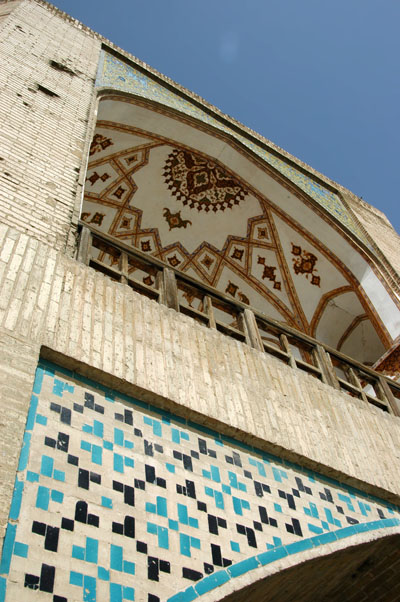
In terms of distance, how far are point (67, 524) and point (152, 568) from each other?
194 millimetres

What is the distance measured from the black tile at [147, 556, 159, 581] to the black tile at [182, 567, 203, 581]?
6 centimetres

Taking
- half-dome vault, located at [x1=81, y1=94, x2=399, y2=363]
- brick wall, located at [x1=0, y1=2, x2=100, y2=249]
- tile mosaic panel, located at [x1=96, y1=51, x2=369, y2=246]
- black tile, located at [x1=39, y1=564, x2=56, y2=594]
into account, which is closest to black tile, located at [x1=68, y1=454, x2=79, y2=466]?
black tile, located at [x1=39, y1=564, x2=56, y2=594]

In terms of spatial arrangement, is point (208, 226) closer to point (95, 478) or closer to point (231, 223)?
point (231, 223)

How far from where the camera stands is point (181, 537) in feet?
4.23

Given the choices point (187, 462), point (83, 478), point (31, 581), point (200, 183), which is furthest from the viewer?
point (200, 183)

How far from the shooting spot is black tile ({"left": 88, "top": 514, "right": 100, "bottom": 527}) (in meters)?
1.18

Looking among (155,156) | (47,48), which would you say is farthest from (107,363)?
(155,156)

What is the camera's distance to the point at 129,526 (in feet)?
4.03

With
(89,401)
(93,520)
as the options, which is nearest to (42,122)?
(89,401)

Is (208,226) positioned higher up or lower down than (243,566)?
higher up

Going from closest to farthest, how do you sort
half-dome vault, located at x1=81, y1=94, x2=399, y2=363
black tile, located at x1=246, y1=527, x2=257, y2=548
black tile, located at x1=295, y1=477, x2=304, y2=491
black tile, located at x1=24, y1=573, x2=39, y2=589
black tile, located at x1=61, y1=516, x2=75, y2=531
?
black tile, located at x1=24, y1=573, x2=39, y2=589
black tile, located at x1=61, y1=516, x2=75, y2=531
black tile, located at x1=246, y1=527, x2=257, y2=548
black tile, located at x1=295, y1=477, x2=304, y2=491
half-dome vault, located at x1=81, y1=94, x2=399, y2=363

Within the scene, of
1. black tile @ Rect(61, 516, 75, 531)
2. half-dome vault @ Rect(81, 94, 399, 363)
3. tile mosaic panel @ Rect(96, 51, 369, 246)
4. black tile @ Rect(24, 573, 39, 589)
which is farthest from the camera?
half-dome vault @ Rect(81, 94, 399, 363)

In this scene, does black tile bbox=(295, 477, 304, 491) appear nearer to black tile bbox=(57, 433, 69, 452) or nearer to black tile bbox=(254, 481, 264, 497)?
black tile bbox=(254, 481, 264, 497)

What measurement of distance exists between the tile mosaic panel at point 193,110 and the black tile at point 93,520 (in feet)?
9.94
